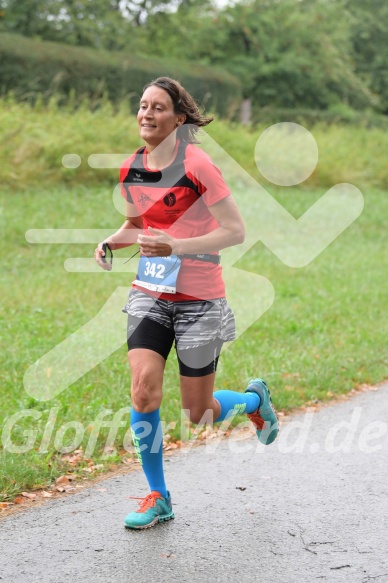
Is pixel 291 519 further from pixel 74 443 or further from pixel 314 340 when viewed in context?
pixel 314 340

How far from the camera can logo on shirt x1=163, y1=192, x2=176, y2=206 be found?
4.26m

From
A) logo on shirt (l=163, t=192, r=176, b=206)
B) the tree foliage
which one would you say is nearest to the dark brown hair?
logo on shirt (l=163, t=192, r=176, b=206)

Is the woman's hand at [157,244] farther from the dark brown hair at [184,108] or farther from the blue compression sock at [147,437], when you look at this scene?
the blue compression sock at [147,437]

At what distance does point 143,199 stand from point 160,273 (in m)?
0.37

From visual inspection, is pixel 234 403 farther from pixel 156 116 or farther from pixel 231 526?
pixel 156 116

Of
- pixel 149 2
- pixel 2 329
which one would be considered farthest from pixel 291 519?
pixel 149 2

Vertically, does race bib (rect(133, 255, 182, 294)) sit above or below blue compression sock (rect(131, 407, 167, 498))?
above

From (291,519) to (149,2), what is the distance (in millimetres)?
26770

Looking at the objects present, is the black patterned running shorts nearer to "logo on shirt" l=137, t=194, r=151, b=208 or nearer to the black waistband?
the black waistband

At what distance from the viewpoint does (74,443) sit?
18.6ft

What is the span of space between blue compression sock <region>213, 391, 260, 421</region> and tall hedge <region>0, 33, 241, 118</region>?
Result: 42.4 feet

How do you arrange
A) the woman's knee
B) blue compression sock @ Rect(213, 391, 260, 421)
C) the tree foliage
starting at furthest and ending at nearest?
the tree foliage, blue compression sock @ Rect(213, 391, 260, 421), the woman's knee

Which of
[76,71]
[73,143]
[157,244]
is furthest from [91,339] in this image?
[76,71]

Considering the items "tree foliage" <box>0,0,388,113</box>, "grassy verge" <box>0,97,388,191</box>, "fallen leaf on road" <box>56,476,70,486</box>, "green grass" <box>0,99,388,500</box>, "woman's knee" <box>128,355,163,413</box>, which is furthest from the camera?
"tree foliage" <box>0,0,388,113</box>
